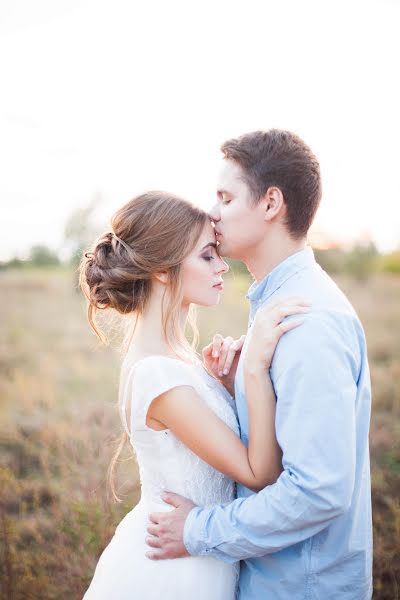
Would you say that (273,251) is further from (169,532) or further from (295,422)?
(169,532)

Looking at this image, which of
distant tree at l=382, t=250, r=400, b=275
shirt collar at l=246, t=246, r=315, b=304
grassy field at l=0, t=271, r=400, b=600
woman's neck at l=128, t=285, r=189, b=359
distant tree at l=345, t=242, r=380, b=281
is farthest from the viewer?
distant tree at l=345, t=242, r=380, b=281

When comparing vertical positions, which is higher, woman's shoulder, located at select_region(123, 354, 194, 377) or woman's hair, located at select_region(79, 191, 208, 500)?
woman's hair, located at select_region(79, 191, 208, 500)

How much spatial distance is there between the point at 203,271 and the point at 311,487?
1.11 m

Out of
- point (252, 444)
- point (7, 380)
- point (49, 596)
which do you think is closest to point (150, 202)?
point (252, 444)

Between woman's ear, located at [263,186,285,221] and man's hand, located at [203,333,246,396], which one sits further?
man's hand, located at [203,333,246,396]

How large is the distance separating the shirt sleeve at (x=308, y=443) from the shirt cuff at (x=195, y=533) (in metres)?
0.09

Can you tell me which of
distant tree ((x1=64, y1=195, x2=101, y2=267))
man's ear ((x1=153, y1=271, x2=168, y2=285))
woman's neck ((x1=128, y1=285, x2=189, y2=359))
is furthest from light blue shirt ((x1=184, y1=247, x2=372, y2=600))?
distant tree ((x1=64, y1=195, x2=101, y2=267))

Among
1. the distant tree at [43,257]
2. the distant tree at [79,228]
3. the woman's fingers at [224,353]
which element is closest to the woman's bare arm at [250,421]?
the woman's fingers at [224,353]

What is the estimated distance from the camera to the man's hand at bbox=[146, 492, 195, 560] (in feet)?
6.69

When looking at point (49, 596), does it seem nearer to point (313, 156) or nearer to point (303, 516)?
point (303, 516)

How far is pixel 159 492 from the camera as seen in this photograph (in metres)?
2.23

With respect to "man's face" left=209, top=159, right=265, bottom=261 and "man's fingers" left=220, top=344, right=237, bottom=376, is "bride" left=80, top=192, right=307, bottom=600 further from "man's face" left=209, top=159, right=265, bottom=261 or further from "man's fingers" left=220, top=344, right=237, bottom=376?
"man's face" left=209, top=159, right=265, bottom=261

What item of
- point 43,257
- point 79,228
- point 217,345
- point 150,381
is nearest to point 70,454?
point 217,345

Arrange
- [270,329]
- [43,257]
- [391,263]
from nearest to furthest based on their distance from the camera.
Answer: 1. [270,329]
2. [43,257]
3. [391,263]
